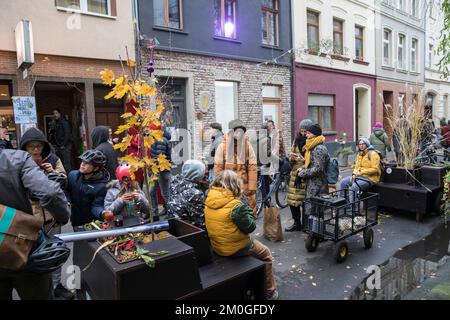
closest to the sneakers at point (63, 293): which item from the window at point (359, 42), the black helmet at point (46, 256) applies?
the black helmet at point (46, 256)

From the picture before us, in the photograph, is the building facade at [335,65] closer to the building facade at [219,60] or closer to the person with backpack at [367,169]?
the building facade at [219,60]

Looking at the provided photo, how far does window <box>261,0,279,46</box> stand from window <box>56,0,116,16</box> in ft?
18.4

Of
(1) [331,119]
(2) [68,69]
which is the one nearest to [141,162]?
(2) [68,69]

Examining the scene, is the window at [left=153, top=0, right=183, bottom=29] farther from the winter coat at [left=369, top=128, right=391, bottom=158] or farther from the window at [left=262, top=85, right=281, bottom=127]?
the winter coat at [left=369, top=128, right=391, bottom=158]

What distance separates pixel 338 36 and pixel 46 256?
16.3 m

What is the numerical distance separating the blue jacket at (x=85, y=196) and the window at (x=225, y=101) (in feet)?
25.2

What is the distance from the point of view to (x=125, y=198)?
3.63 m

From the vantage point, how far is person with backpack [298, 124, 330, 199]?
5266 mm

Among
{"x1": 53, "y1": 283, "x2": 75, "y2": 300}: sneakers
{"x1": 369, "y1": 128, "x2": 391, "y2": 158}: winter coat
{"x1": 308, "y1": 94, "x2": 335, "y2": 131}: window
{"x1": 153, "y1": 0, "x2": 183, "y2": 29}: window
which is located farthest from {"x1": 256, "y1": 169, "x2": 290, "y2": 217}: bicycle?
{"x1": 308, "y1": 94, "x2": 335, "y2": 131}: window

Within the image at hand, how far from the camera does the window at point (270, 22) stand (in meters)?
12.7

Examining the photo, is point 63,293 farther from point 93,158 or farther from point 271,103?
point 271,103

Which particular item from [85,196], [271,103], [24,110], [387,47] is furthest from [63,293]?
[387,47]

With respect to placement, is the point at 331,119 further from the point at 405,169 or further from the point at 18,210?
the point at 18,210
